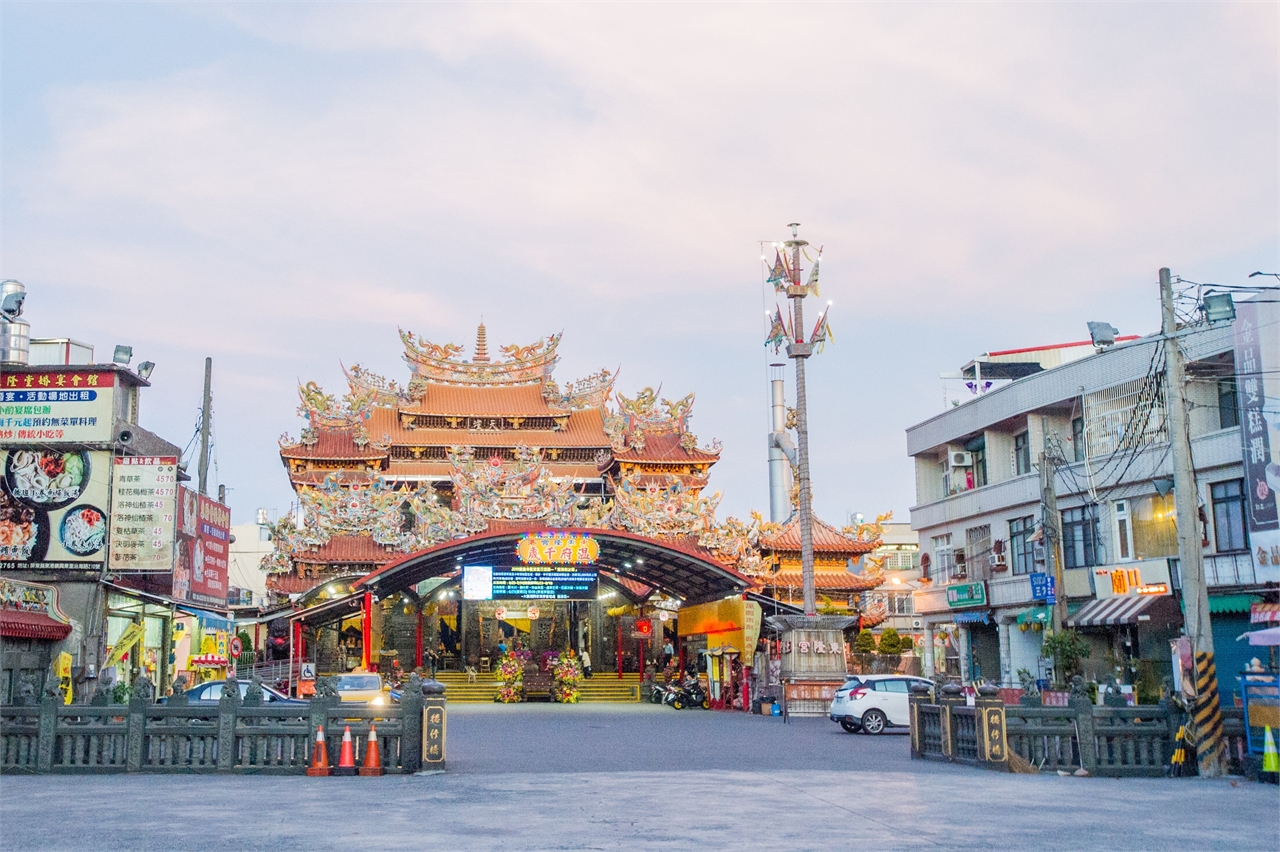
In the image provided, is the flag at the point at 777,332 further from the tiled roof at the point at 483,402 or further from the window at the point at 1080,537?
the tiled roof at the point at 483,402

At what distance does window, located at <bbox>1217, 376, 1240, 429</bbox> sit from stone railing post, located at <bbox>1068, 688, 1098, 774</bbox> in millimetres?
15336

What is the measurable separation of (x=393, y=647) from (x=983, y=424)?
26.0m

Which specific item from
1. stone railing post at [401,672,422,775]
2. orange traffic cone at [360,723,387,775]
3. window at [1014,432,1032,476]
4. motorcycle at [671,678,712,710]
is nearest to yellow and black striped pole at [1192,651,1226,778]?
stone railing post at [401,672,422,775]

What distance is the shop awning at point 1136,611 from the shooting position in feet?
110

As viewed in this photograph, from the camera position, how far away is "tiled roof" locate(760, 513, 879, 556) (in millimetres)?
48219

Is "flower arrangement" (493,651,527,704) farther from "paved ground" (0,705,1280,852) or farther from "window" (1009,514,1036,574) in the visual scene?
"paved ground" (0,705,1280,852)

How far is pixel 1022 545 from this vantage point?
41062mm

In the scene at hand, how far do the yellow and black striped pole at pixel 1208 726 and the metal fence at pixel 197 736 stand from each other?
10964mm

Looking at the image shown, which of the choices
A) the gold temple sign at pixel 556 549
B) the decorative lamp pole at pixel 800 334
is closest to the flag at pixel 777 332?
the decorative lamp pole at pixel 800 334

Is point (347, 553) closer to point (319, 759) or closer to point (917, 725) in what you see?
point (319, 759)

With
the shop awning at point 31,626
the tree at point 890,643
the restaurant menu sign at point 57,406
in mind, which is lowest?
the tree at point 890,643

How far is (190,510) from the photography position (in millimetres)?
31359

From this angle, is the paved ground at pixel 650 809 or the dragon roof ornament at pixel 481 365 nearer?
the paved ground at pixel 650 809

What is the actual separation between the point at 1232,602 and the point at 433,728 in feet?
70.0
